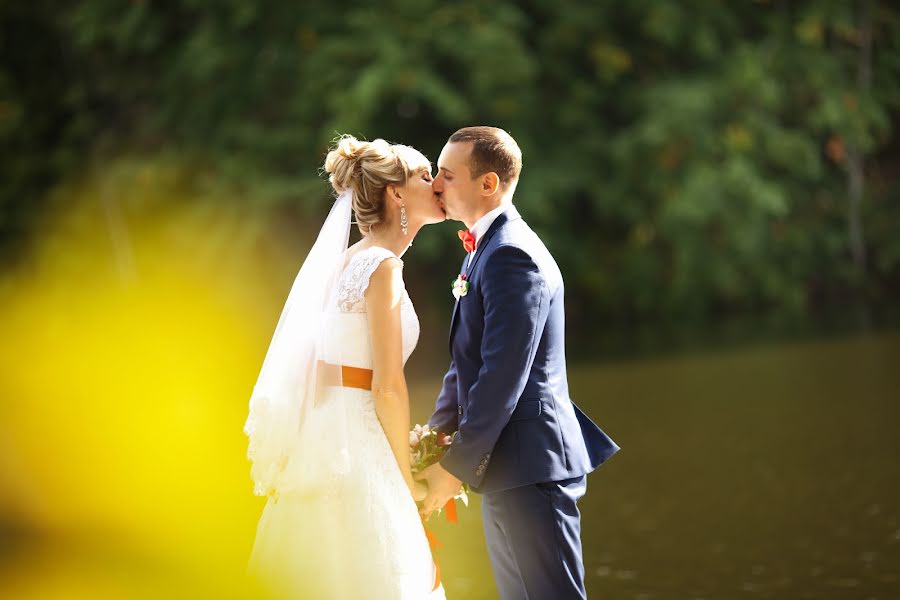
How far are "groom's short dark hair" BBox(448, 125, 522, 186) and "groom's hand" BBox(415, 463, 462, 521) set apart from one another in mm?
898

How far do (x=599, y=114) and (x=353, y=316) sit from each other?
1736 cm

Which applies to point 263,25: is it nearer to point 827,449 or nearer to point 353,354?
point 827,449

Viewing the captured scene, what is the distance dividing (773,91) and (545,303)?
52.6 feet

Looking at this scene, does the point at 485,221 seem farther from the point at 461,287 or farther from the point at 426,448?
the point at 426,448

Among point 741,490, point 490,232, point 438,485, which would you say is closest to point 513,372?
point 490,232

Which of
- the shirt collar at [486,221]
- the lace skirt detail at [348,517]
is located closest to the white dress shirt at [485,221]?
the shirt collar at [486,221]

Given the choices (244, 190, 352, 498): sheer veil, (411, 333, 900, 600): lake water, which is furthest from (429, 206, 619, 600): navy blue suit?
(411, 333, 900, 600): lake water

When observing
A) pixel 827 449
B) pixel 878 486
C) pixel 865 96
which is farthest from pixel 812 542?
pixel 865 96

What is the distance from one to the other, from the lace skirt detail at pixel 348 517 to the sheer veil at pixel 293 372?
60mm

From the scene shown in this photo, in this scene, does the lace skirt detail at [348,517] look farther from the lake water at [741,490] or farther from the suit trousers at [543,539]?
the lake water at [741,490]

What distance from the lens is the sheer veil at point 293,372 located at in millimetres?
3570

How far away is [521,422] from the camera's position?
3.30 m

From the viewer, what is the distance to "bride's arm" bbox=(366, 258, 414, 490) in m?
3.41

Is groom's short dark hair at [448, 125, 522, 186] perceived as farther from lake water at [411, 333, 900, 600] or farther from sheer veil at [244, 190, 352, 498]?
lake water at [411, 333, 900, 600]
